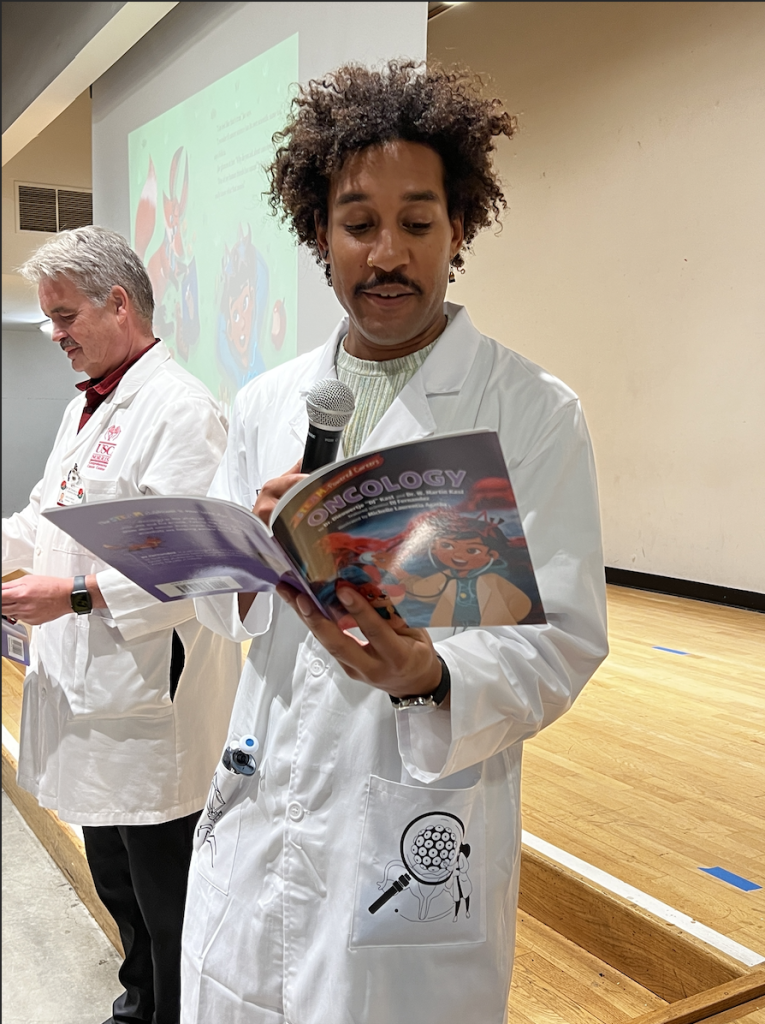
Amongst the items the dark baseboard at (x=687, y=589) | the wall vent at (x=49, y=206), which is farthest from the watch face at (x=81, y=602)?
the wall vent at (x=49, y=206)

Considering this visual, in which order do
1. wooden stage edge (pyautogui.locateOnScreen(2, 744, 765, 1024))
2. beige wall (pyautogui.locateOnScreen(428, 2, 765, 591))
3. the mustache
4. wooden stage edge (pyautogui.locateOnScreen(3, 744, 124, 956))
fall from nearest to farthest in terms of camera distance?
1. the mustache
2. wooden stage edge (pyautogui.locateOnScreen(2, 744, 765, 1024))
3. wooden stage edge (pyautogui.locateOnScreen(3, 744, 124, 956))
4. beige wall (pyautogui.locateOnScreen(428, 2, 765, 591))

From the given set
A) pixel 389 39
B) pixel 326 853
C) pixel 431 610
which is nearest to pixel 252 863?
pixel 326 853

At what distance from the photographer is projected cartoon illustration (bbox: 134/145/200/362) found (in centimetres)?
368

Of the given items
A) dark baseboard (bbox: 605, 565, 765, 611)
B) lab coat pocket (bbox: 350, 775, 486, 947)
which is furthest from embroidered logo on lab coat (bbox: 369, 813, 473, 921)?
dark baseboard (bbox: 605, 565, 765, 611)

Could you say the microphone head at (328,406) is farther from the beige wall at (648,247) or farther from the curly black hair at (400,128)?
the beige wall at (648,247)

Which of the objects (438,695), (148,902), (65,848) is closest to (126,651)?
(148,902)

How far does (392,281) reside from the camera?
1.15 m

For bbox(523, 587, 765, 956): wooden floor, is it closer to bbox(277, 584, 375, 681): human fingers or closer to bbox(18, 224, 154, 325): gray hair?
bbox(277, 584, 375, 681): human fingers

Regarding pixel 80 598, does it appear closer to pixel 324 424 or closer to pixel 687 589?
pixel 324 424

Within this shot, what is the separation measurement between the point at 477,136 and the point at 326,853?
0.88 metres

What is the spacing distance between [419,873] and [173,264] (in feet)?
10.5

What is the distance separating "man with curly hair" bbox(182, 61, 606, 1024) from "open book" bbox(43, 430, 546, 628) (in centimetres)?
7

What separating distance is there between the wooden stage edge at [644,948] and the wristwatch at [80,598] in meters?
1.16

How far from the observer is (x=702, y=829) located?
94.3 inches
